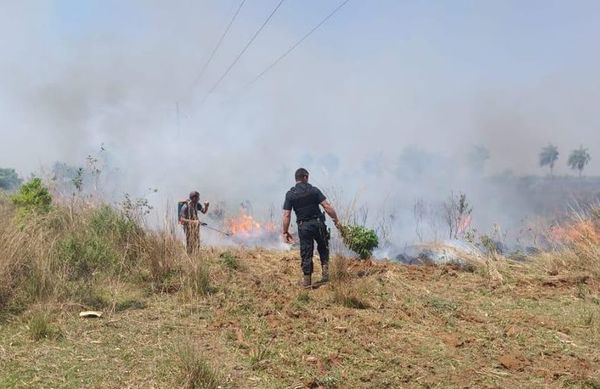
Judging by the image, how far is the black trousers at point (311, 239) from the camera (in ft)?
26.6

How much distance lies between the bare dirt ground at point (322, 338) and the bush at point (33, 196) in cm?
385

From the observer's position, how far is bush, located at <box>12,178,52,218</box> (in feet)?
32.7

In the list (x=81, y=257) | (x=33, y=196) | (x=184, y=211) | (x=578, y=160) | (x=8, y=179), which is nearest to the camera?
(x=81, y=257)

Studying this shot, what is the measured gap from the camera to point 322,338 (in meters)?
5.29

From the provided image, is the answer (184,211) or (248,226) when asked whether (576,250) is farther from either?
(248,226)

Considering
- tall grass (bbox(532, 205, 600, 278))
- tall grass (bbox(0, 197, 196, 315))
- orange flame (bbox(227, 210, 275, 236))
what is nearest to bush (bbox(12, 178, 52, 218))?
tall grass (bbox(0, 197, 196, 315))

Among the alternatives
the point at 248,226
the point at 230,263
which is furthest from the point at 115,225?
the point at 248,226

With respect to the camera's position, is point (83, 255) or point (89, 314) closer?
point (89, 314)

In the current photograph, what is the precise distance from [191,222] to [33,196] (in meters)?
3.28

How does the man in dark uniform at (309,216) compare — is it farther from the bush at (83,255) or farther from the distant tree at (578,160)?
the distant tree at (578,160)

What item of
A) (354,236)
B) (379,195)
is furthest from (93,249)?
(379,195)

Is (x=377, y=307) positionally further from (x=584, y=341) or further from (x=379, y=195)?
(x=379, y=195)

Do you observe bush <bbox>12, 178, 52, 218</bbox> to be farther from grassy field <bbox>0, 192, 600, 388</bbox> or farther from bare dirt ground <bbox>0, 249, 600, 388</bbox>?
bare dirt ground <bbox>0, 249, 600, 388</bbox>

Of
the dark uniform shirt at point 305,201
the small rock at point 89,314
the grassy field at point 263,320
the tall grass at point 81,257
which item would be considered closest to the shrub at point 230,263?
the grassy field at point 263,320
